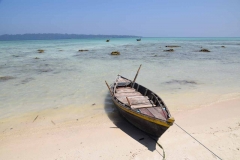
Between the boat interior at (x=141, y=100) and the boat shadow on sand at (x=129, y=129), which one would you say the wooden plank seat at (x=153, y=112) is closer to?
the boat interior at (x=141, y=100)

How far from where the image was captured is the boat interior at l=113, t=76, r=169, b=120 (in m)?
7.17

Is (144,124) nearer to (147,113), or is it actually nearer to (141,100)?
(147,113)

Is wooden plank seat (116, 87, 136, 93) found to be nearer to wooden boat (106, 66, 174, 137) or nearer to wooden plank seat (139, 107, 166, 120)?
wooden boat (106, 66, 174, 137)

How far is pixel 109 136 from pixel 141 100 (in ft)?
7.98

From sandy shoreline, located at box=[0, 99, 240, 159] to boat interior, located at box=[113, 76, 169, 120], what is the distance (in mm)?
907

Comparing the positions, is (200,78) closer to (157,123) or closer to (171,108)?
(171,108)

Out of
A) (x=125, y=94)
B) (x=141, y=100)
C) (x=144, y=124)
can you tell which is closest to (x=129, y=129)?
(x=144, y=124)

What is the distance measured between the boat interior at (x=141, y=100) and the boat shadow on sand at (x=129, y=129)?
0.87 m

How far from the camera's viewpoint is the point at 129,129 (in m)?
7.66

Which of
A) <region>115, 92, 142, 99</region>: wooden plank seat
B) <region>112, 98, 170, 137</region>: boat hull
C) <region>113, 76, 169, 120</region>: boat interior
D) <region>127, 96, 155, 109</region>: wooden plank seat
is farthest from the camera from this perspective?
<region>115, 92, 142, 99</region>: wooden plank seat

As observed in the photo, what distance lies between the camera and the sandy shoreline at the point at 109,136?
6.09 meters

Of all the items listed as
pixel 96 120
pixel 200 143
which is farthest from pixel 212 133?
pixel 96 120

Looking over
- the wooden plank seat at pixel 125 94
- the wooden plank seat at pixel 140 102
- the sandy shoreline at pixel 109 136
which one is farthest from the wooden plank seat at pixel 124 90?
the wooden plank seat at pixel 140 102

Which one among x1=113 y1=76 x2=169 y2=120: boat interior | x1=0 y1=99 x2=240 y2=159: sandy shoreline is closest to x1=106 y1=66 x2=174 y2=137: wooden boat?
x1=113 y1=76 x2=169 y2=120: boat interior
